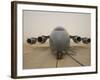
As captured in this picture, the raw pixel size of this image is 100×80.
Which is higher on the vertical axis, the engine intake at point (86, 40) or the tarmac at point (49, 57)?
the engine intake at point (86, 40)

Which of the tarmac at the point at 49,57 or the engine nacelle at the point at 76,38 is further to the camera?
the engine nacelle at the point at 76,38

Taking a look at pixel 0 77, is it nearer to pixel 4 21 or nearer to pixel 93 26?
pixel 4 21

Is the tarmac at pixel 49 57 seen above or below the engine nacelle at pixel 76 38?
below

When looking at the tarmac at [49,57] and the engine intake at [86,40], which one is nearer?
the tarmac at [49,57]

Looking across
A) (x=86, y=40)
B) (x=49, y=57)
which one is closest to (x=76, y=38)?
(x=86, y=40)

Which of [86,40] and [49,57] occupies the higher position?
[86,40]

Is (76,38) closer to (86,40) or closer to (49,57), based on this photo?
(86,40)

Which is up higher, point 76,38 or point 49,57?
point 76,38

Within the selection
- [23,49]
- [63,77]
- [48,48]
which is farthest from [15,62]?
[63,77]

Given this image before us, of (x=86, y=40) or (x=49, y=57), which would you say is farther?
(x=86, y=40)

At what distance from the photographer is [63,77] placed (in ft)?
7.00

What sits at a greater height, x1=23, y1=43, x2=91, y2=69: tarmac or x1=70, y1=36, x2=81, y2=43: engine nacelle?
x1=70, y1=36, x2=81, y2=43: engine nacelle

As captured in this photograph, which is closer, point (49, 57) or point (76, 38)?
point (49, 57)

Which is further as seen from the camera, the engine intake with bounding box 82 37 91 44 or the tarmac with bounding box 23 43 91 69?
the engine intake with bounding box 82 37 91 44
